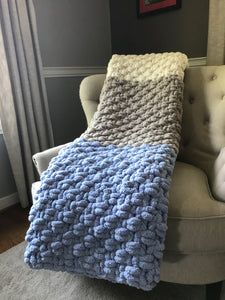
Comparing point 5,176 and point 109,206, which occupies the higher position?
point 109,206

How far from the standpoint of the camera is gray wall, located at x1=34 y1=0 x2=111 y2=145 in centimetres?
195

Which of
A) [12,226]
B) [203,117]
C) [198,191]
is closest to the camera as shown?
[198,191]

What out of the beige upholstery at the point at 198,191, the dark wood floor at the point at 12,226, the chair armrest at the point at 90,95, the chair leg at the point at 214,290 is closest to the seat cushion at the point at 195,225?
the beige upholstery at the point at 198,191

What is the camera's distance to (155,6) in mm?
1952

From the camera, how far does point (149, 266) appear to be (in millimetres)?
826

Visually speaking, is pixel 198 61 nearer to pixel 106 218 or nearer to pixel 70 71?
pixel 70 71

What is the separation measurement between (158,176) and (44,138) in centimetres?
122

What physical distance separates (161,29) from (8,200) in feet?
5.45

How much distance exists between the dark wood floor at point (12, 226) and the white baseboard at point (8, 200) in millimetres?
31

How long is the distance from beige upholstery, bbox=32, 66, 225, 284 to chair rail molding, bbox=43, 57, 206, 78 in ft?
1.56

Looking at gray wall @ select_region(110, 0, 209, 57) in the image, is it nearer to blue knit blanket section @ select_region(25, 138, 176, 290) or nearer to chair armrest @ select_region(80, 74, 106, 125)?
chair armrest @ select_region(80, 74, 106, 125)

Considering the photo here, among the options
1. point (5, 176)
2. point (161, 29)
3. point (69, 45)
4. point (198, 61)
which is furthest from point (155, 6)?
point (5, 176)

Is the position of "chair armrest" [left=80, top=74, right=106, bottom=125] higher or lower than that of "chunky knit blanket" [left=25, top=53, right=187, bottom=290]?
higher

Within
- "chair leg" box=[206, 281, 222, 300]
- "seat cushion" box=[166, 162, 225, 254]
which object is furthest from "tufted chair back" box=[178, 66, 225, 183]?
"chair leg" box=[206, 281, 222, 300]
